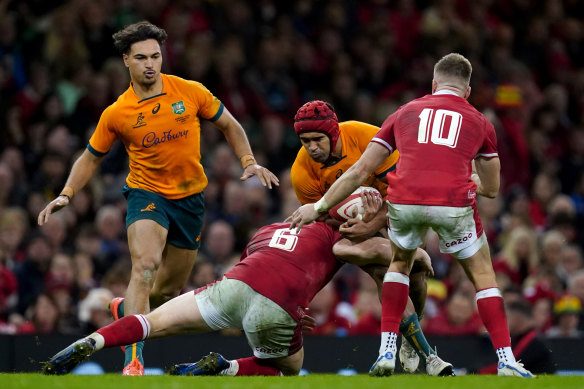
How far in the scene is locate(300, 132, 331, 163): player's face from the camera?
685 cm

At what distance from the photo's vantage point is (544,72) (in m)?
15.2

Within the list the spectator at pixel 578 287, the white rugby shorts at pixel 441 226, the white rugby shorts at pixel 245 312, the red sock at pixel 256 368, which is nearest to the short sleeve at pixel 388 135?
the white rugby shorts at pixel 441 226

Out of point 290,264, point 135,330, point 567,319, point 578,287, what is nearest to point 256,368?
point 290,264

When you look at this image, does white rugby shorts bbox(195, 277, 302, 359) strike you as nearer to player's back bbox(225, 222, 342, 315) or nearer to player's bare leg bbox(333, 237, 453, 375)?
player's back bbox(225, 222, 342, 315)

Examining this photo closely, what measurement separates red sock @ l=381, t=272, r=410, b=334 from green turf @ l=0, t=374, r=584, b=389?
0.33m

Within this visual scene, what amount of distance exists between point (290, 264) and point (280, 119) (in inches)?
245

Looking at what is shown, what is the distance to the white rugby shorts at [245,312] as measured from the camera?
20.8 feet

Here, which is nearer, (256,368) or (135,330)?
(135,330)

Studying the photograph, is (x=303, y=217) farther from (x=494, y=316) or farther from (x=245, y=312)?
(x=494, y=316)

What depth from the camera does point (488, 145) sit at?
6.16 metres

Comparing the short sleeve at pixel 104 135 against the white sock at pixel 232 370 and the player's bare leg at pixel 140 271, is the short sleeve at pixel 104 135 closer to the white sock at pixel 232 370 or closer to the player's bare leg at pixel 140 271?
the player's bare leg at pixel 140 271

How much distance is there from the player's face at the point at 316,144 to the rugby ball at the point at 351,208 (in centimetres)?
35

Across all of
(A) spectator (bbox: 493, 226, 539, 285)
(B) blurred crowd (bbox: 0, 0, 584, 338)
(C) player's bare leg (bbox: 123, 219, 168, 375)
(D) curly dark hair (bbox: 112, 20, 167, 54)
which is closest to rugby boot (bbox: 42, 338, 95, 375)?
(C) player's bare leg (bbox: 123, 219, 168, 375)

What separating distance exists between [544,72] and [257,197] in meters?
6.00
